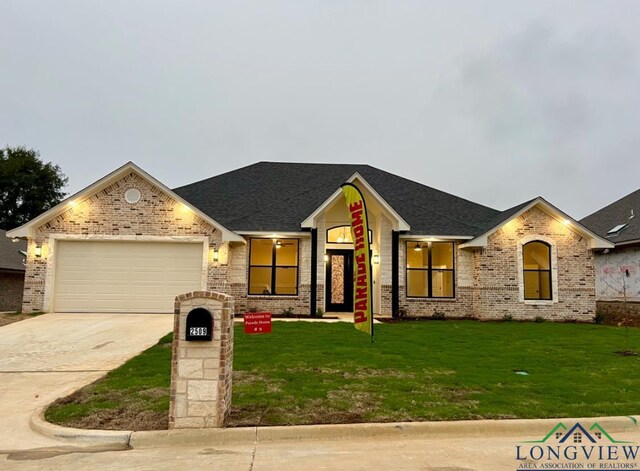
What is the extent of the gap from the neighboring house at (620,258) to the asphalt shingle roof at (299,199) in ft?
19.8

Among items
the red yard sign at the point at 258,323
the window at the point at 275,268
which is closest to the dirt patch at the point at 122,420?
the red yard sign at the point at 258,323

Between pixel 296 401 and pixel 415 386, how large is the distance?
72.7 inches

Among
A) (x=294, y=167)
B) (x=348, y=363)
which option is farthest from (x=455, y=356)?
(x=294, y=167)

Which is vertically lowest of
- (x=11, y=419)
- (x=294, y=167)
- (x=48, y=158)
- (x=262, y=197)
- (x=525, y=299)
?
(x=11, y=419)

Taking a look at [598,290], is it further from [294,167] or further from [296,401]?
[296,401]

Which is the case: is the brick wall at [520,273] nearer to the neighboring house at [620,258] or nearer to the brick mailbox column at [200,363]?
the neighboring house at [620,258]

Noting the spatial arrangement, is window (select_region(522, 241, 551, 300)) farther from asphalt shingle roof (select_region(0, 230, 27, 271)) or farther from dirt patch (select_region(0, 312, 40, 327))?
asphalt shingle roof (select_region(0, 230, 27, 271))

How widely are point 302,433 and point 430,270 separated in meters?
13.2

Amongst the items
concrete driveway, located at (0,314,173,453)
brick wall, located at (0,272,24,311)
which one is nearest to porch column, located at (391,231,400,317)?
concrete driveway, located at (0,314,173,453)

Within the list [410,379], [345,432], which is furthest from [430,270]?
[345,432]

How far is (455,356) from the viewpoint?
8.90 m

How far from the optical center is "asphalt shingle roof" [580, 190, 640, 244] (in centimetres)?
1981

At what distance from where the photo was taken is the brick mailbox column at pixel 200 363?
4969mm

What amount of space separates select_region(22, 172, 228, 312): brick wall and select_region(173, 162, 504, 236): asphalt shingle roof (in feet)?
4.92
